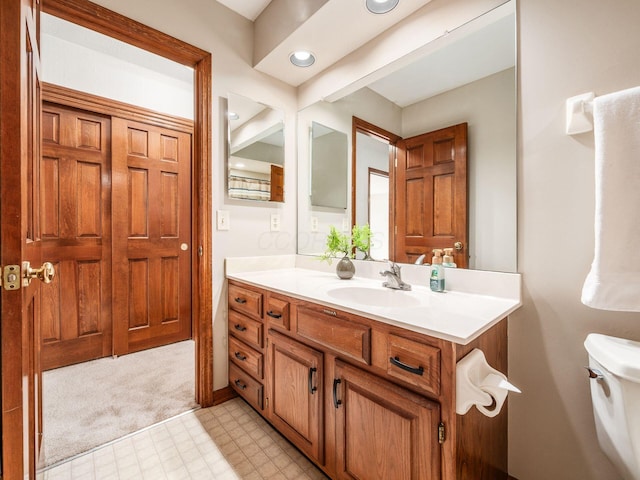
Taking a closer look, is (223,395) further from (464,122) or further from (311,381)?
(464,122)

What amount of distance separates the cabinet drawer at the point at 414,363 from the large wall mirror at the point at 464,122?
626mm

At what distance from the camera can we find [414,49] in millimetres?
1490

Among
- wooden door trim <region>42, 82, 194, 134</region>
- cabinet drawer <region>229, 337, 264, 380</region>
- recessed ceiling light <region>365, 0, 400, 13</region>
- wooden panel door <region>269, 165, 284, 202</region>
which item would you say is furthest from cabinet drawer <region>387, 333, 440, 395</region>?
wooden door trim <region>42, 82, 194, 134</region>

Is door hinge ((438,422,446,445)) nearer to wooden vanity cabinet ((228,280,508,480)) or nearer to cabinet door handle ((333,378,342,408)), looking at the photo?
wooden vanity cabinet ((228,280,508,480))

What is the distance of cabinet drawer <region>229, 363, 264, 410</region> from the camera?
161 cm

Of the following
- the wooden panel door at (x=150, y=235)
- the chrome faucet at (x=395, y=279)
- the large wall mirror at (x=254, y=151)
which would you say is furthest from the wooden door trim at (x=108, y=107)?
the chrome faucet at (x=395, y=279)

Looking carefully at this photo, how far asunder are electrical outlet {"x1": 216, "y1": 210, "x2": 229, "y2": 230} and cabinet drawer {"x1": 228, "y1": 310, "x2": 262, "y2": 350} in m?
0.55

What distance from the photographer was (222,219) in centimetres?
188

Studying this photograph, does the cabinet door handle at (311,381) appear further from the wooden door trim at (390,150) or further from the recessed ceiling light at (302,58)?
the recessed ceiling light at (302,58)

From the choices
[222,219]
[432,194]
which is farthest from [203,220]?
[432,194]

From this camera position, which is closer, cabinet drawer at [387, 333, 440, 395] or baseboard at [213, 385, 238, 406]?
cabinet drawer at [387, 333, 440, 395]

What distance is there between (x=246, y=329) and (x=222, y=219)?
0.71 m

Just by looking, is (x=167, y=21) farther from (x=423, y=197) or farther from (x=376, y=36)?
(x=423, y=197)

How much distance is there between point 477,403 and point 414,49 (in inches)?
62.9
